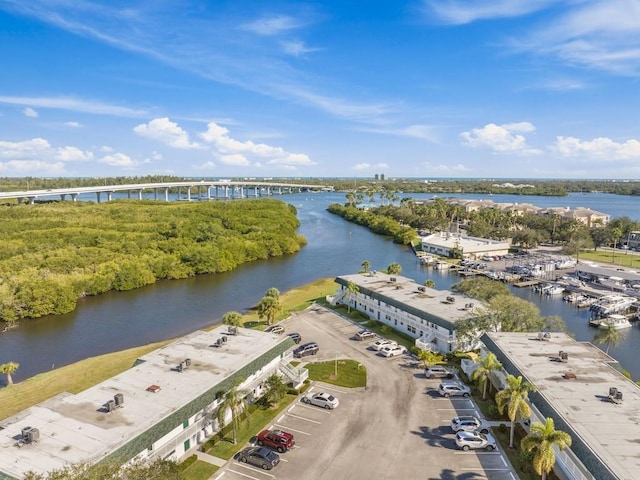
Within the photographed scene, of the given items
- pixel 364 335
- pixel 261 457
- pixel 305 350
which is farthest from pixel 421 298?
pixel 261 457

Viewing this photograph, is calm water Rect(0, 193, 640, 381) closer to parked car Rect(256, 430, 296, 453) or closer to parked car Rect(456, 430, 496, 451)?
parked car Rect(456, 430, 496, 451)

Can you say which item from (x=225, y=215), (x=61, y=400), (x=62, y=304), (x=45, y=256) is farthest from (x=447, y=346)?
(x=225, y=215)

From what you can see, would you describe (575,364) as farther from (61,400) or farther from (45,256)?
(45,256)

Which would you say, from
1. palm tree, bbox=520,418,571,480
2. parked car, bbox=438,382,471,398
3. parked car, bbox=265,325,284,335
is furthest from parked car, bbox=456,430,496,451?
parked car, bbox=265,325,284,335

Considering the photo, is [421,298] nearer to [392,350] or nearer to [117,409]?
[392,350]

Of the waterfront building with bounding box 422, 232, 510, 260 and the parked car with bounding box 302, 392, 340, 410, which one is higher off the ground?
the waterfront building with bounding box 422, 232, 510, 260

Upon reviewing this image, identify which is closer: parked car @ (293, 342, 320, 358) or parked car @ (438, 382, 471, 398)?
parked car @ (438, 382, 471, 398)
